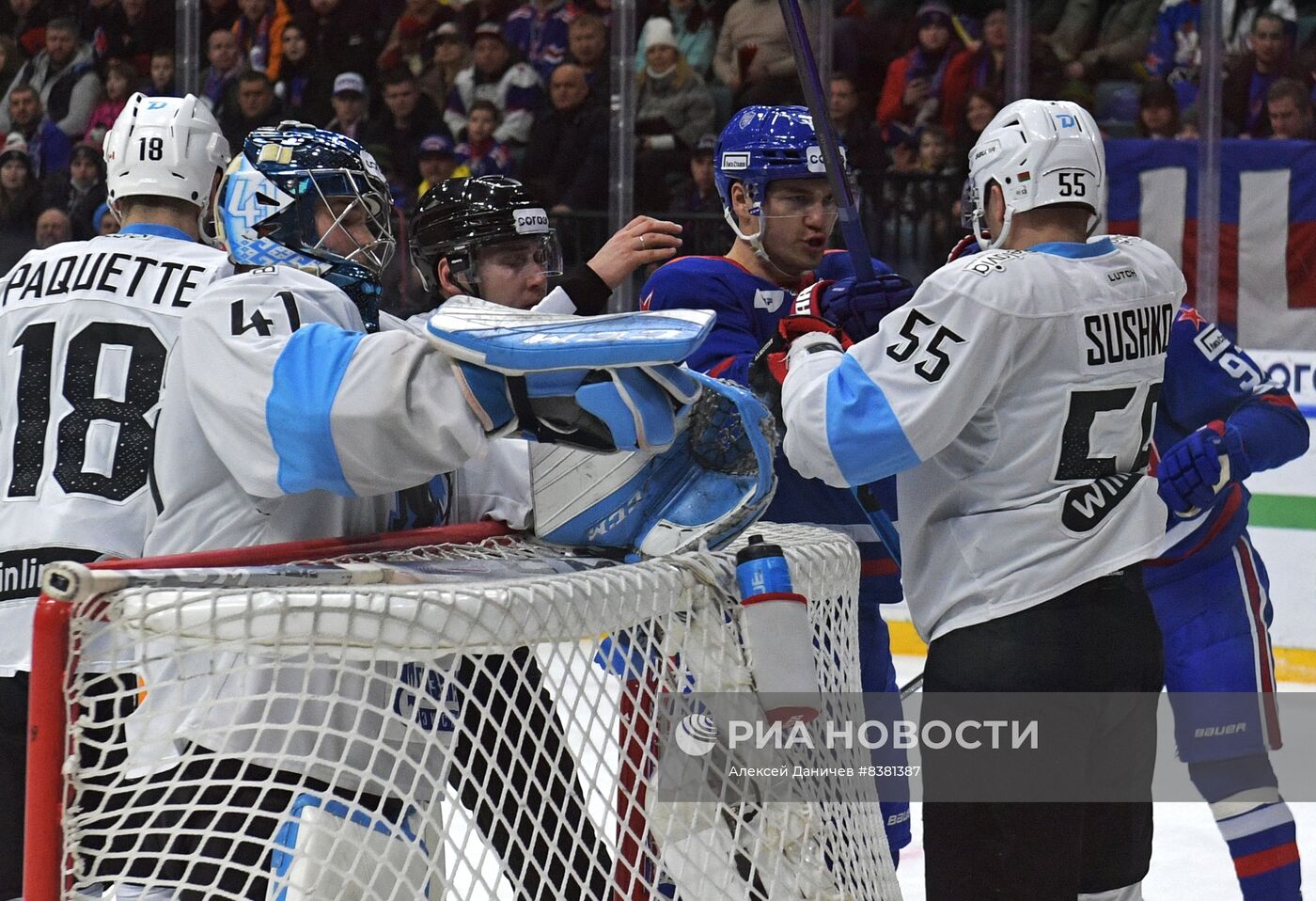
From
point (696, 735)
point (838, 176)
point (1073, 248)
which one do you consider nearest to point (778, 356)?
point (838, 176)

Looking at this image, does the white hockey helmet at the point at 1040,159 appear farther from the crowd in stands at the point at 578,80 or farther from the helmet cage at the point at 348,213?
the crowd in stands at the point at 578,80

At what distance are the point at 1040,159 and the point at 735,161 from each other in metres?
0.62

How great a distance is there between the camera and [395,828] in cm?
130

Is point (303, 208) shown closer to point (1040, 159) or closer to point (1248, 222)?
point (1040, 159)

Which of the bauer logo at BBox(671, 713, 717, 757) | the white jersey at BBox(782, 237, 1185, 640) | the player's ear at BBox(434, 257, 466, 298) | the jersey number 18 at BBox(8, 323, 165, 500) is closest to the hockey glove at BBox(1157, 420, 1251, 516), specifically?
the white jersey at BBox(782, 237, 1185, 640)

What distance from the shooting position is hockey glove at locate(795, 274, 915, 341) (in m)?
2.11

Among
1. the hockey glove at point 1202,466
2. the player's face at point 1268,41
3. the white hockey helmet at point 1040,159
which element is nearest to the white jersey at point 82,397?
the white hockey helmet at point 1040,159

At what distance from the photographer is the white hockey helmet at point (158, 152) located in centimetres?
215

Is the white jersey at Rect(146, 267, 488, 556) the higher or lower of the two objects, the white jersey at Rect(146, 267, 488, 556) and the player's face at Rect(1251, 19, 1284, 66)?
the lower

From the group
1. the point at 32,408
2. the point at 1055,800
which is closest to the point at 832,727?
the point at 1055,800

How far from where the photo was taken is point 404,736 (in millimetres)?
1293

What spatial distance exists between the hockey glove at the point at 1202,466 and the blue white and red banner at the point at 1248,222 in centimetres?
240

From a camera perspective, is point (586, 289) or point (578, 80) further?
point (578, 80)

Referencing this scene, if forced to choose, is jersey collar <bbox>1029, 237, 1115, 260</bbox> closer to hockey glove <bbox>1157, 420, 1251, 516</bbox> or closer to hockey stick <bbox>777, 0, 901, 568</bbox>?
hockey stick <bbox>777, 0, 901, 568</bbox>
